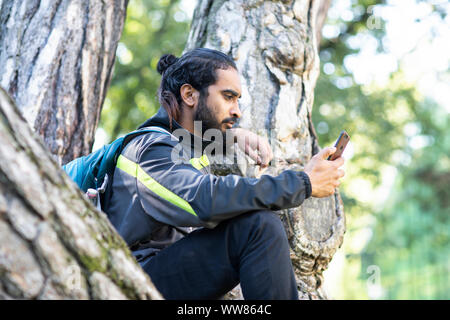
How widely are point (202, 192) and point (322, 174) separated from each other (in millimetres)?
590

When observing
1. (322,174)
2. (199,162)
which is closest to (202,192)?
(322,174)

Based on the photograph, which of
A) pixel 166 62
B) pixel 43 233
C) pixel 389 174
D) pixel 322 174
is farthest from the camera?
pixel 389 174

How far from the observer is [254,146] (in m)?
3.32

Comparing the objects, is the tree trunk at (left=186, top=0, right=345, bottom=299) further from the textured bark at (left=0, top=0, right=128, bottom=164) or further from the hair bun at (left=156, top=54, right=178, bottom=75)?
the textured bark at (left=0, top=0, right=128, bottom=164)

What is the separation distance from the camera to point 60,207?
5.70ft

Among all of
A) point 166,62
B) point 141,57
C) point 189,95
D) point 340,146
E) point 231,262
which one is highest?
point 141,57

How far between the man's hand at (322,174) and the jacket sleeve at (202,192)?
2.0 inches

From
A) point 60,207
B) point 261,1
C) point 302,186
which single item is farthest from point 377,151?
point 60,207

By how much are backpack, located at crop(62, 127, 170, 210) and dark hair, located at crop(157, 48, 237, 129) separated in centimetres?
52

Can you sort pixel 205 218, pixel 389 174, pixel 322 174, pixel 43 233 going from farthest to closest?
pixel 389 174
pixel 322 174
pixel 205 218
pixel 43 233

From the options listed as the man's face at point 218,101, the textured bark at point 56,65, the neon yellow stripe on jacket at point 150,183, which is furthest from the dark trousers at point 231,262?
the textured bark at point 56,65

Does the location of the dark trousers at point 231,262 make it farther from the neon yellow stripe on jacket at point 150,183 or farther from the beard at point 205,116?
the beard at point 205,116

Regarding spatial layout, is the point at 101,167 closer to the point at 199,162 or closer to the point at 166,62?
the point at 199,162

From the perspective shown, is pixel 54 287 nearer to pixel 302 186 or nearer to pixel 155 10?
pixel 302 186
